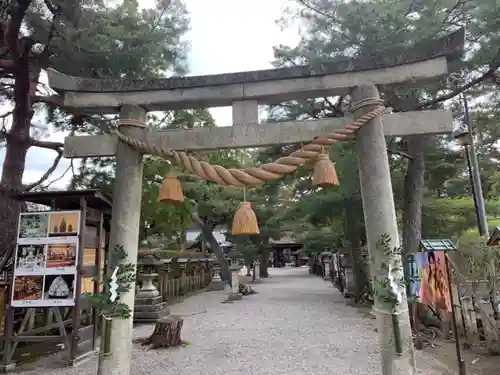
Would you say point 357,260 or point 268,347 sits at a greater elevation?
point 357,260

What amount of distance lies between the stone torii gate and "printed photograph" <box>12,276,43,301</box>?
2512 millimetres

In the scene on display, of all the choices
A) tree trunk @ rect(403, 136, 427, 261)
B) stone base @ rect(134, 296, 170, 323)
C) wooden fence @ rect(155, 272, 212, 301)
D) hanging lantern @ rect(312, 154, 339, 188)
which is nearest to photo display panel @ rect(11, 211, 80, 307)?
hanging lantern @ rect(312, 154, 339, 188)

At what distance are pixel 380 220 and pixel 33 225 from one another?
5.04 meters

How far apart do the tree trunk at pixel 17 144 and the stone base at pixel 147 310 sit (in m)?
3.48

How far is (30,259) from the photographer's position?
5.64 m

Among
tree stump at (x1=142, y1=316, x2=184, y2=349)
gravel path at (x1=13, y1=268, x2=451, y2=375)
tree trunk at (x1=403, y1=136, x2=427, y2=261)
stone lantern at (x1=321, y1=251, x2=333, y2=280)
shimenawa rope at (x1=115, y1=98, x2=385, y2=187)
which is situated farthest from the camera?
stone lantern at (x1=321, y1=251, x2=333, y2=280)

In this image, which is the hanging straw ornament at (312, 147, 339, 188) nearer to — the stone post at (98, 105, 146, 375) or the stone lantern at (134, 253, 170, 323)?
the stone post at (98, 105, 146, 375)

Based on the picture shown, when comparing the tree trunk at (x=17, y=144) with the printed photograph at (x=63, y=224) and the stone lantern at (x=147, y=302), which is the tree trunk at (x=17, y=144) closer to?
the printed photograph at (x=63, y=224)

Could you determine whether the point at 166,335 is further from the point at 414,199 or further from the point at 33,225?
the point at 414,199

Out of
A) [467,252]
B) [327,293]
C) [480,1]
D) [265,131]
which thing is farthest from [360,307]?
[265,131]

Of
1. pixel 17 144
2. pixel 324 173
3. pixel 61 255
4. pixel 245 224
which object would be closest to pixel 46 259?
pixel 61 255

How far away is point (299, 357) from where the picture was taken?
19.4ft

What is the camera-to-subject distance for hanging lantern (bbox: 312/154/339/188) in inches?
146

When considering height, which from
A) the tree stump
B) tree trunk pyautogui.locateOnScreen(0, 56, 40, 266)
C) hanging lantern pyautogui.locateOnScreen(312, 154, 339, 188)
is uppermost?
tree trunk pyautogui.locateOnScreen(0, 56, 40, 266)
